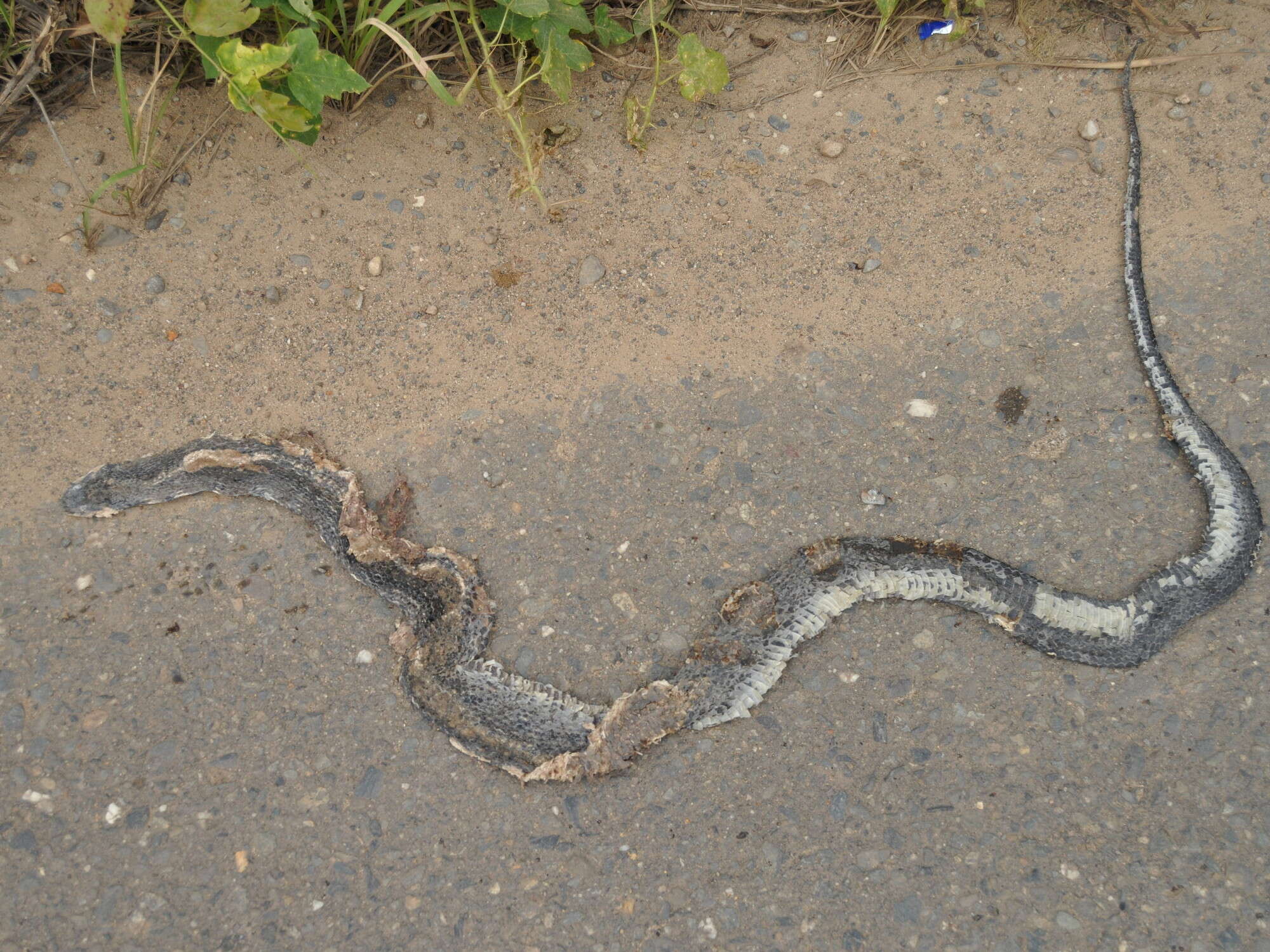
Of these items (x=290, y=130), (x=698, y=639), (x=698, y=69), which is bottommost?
(x=698, y=639)

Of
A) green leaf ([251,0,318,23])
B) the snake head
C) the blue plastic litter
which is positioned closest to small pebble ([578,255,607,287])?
green leaf ([251,0,318,23])

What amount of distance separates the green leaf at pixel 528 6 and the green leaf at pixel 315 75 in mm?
391

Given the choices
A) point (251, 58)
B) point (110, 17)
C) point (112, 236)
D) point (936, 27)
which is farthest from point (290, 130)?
point (936, 27)

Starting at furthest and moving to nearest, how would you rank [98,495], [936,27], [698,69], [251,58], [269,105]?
1. [936,27]
2. [698,69]
3. [98,495]
4. [269,105]
5. [251,58]

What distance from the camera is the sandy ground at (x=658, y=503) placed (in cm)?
177

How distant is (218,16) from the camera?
184 centimetres

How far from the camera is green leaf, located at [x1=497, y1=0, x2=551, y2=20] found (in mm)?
1898

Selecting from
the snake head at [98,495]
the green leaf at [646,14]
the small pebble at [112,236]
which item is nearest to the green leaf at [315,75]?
the small pebble at [112,236]

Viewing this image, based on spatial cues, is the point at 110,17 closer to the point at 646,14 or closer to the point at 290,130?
the point at 290,130

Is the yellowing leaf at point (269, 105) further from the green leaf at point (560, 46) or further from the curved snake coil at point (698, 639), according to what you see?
the curved snake coil at point (698, 639)

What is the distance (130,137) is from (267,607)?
1204mm

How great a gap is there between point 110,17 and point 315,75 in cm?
43

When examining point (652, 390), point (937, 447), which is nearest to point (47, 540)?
point (652, 390)

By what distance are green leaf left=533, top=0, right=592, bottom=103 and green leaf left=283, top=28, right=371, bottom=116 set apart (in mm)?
444
